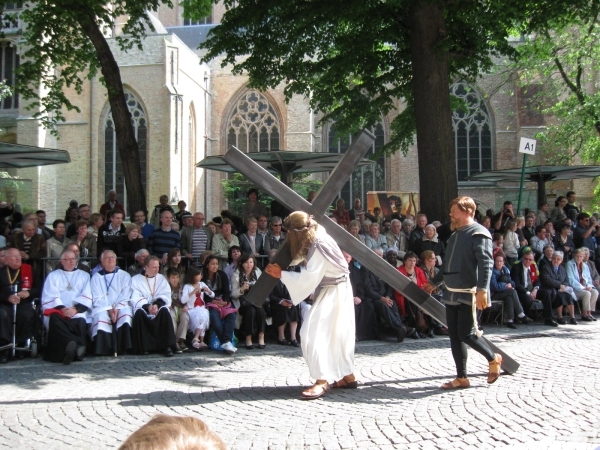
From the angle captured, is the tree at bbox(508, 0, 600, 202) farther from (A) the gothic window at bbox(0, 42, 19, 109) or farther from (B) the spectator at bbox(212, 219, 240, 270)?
(A) the gothic window at bbox(0, 42, 19, 109)

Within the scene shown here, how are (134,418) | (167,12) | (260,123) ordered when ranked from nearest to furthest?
(134,418) < (260,123) < (167,12)

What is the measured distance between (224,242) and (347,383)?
535 centimetres

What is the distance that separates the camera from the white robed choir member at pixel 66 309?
29.2ft

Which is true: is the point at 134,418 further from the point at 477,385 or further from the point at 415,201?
the point at 415,201

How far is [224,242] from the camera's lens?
1184cm

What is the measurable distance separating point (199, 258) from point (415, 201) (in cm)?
1514

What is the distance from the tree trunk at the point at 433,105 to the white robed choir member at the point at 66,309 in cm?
727

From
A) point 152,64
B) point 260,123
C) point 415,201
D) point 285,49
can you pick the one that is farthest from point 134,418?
point 260,123

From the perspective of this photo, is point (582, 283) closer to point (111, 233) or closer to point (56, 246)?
point (111, 233)

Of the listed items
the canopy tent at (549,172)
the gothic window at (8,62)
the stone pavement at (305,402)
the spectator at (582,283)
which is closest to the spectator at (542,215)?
the canopy tent at (549,172)

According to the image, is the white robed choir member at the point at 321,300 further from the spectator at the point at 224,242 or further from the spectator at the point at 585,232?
the spectator at the point at 585,232

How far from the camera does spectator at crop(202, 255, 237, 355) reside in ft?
32.0

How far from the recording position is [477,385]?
6.98 m

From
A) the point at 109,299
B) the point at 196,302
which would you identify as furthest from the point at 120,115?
the point at 196,302
